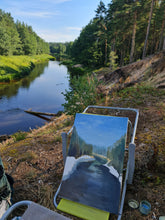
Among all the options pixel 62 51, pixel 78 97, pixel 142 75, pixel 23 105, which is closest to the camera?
pixel 78 97

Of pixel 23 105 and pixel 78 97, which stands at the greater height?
pixel 78 97

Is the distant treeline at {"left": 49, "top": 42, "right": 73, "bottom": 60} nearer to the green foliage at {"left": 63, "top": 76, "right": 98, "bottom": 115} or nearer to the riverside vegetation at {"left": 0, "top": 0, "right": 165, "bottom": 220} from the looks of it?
the riverside vegetation at {"left": 0, "top": 0, "right": 165, "bottom": 220}

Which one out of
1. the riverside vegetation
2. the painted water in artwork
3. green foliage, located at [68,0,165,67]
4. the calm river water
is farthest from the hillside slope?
green foliage, located at [68,0,165,67]

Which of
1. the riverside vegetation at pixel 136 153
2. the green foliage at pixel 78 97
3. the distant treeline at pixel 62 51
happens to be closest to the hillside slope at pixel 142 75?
the riverside vegetation at pixel 136 153

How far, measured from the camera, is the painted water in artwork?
7.56 feet

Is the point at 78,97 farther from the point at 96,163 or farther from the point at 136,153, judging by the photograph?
the point at 96,163

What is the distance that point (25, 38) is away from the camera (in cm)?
5672

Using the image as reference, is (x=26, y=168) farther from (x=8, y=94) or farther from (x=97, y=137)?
(x=8, y=94)

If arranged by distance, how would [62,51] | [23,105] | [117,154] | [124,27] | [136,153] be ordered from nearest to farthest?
1. [117,154]
2. [136,153]
3. [23,105]
4. [124,27]
5. [62,51]

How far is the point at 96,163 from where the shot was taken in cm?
259

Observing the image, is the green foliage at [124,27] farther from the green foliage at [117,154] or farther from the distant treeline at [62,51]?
the distant treeline at [62,51]

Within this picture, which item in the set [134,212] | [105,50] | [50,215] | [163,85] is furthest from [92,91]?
[105,50]

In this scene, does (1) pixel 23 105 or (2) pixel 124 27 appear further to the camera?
(2) pixel 124 27

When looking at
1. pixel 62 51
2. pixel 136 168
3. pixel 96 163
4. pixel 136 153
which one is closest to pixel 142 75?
pixel 136 153
